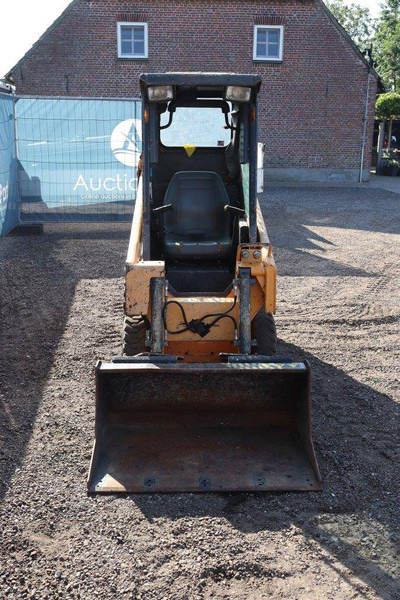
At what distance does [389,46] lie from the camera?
4325cm

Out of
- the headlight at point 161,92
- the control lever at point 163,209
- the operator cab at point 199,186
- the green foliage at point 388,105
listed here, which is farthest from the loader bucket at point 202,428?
the green foliage at point 388,105

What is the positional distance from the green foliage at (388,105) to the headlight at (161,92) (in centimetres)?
2469

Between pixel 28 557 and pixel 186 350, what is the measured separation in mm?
2134

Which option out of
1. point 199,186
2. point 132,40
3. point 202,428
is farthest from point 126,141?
point 132,40

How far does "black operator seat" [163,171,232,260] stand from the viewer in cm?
604

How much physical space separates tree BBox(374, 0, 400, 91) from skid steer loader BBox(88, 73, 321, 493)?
41.4 metres

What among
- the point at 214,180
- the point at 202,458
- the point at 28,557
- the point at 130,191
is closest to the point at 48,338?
the point at 214,180

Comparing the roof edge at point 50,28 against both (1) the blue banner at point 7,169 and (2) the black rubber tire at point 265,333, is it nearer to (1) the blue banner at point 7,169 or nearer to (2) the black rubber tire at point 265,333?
(1) the blue banner at point 7,169

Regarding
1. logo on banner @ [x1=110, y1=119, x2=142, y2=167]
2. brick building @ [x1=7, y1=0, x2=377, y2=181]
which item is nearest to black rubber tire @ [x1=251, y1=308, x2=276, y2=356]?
logo on banner @ [x1=110, y1=119, x2=142, y2=167]

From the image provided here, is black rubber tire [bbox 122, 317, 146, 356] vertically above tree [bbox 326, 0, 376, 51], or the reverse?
tree [bbox 326, 0, 376, 51]

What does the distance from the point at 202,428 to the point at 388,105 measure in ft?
85.2

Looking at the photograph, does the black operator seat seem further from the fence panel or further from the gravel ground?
the fence panel

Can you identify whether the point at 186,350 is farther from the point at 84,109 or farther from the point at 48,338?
the point at 84,109

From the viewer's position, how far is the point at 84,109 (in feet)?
43.1
